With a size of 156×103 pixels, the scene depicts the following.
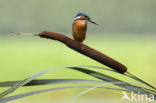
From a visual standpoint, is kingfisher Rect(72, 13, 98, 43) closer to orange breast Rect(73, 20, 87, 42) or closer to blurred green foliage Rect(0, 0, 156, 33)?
orange breast Rect(73, 20, 87, 42)

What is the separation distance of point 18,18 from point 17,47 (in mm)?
1414

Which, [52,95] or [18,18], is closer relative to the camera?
[52,95]

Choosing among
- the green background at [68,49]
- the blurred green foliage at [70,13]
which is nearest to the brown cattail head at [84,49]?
the green background at [68,49]

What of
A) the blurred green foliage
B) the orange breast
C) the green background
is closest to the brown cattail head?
the orange breast

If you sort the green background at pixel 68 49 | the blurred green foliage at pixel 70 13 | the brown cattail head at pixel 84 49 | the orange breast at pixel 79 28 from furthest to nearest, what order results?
the blurred green foliage at pixel 70 13 → the green background at pixel 68 49 → the orange breast at pixel 79 28 → the brown cattail head at pixel 84 49

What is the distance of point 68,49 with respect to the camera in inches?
215

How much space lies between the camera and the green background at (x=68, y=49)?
4.40 m

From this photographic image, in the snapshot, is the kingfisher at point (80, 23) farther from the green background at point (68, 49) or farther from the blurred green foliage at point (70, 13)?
the blurred green foliage at point (70, 13)

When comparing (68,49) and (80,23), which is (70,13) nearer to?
(68,49)

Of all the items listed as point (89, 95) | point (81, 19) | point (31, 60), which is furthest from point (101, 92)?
point (81, 19)

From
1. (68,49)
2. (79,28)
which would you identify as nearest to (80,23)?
(79,28)

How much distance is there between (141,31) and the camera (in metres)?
7.81

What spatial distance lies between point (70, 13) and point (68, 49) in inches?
78.7

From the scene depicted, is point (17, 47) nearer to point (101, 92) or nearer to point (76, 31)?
point (101, 92)
